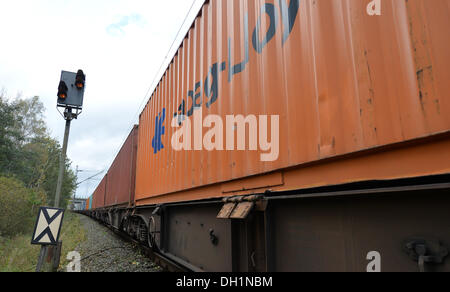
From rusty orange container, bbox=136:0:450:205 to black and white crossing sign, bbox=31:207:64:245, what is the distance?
2.43m

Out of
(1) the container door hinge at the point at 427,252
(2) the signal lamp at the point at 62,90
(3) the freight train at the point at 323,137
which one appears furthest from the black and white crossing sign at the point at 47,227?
(1) the container door hinge at the point at 427,252

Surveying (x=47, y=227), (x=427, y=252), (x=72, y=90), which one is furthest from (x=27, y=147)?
(x=427, y=252)

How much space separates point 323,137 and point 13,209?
14.7 metres

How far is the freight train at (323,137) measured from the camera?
1170 mm

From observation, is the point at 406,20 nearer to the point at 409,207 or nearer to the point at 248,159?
the point at 409,207

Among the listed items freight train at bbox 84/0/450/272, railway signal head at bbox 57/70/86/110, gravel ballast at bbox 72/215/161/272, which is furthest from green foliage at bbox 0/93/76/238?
freight train at bbox 84/0/450/272

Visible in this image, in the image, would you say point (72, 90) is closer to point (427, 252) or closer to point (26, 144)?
point (427, 252)

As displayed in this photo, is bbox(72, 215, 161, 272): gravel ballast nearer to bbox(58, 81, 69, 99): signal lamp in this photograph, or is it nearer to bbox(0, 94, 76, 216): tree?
bbox(58, 81, 69, 99): signal lamp

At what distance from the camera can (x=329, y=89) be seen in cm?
164

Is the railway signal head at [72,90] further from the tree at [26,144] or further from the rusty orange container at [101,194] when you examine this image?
the tree at [26,144]

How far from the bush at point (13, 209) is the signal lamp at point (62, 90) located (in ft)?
30.5

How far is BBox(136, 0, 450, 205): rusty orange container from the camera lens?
3.81ft

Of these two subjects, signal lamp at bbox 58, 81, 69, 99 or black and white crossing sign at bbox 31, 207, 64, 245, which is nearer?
black and white crossing sign at bbox 31, 207, 64, 245
